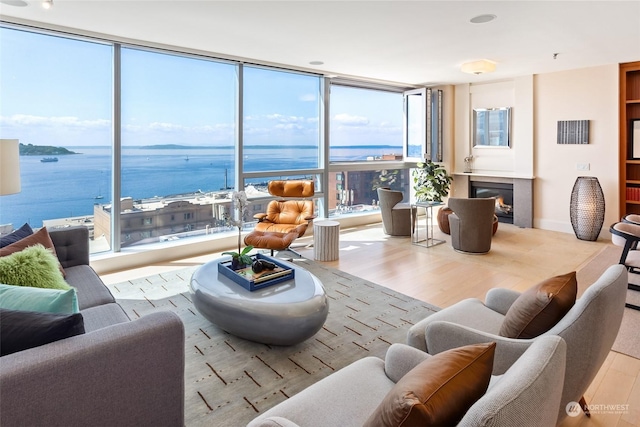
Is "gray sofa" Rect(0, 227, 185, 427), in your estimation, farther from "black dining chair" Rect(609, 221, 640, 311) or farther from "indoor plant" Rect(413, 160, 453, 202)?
"indoor plant" Rect(413, 160, 453, 202)

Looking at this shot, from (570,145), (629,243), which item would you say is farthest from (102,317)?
(570,145)

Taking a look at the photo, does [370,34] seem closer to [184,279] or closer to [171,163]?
[171,163]

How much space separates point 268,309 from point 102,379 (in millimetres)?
1218

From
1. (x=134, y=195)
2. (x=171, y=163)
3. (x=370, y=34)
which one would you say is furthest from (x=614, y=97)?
(x=134, y=195)

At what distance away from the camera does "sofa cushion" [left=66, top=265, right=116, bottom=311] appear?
2.51 metres

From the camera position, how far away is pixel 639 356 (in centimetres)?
269

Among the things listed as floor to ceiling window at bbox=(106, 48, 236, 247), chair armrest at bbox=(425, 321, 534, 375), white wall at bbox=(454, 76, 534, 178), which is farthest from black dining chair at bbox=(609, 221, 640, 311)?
floor to ceiling window at bbox=(106, 48, 236, 247)

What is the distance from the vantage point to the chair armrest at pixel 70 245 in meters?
3.12

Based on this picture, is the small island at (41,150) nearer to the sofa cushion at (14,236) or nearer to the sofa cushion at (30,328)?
the sofa cushion at (14,236)

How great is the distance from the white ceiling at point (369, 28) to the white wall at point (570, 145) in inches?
18.2

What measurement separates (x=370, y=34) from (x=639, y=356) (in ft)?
12.6

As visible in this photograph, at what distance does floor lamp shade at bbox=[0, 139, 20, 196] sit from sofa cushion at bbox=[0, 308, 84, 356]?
1.61 metres

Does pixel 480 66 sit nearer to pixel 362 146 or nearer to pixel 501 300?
pixel 362 146

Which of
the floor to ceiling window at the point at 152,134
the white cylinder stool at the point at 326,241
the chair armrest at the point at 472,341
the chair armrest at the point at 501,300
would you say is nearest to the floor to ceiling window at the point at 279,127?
the floor to ceiling window at the point at 152,134
